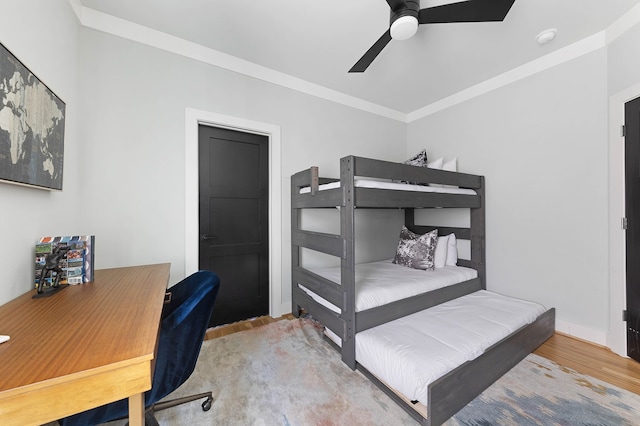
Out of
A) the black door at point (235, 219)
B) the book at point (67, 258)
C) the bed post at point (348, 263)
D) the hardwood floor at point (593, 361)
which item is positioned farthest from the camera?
the black door at point (235, 219)

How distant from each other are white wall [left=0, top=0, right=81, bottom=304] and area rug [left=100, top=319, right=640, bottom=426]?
1069 millimetres

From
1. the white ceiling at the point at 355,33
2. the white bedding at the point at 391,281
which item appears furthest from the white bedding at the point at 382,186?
the white ceiling at the point at 355,33

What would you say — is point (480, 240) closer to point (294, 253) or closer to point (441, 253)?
point (441, 253)

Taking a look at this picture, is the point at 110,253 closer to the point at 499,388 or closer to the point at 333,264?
the point at 333,264

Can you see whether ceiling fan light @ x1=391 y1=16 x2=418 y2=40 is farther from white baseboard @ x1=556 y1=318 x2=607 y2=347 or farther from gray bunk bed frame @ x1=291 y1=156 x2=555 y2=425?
white baseboard @ x1=556 y1=318 x2=607 y2=347

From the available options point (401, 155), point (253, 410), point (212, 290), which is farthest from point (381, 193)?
point (401, 155)

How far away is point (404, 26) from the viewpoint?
1525 mm

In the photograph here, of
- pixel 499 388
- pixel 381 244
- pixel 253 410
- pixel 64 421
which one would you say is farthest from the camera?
pixel 381 244

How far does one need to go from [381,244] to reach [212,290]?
263 cm

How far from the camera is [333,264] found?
9.79 feet

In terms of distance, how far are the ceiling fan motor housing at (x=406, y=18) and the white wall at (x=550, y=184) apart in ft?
5.89

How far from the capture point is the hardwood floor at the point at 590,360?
1644 millimetres

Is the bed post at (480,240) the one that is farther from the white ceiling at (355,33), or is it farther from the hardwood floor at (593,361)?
the white ceiling at (355,33)

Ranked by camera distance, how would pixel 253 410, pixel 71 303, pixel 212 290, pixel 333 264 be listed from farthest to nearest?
pixel 333 264
pixel 253 410
pixel 212 290
pixel 71 303
